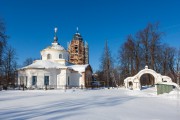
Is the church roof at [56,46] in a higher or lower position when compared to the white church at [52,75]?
higher

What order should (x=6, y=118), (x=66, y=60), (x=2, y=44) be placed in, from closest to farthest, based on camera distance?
(x=6, y=118)
(x=2, y=44)
(x=66, y=60)

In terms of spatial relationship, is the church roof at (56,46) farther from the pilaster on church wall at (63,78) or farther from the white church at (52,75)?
the pilaster on church wall at (63,78)

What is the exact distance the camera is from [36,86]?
3759cm

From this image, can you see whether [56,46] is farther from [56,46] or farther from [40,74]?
[40,74]

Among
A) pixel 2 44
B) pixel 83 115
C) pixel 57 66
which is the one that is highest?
pixel 2 44

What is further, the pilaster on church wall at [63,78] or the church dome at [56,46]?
the church dome at [56,46]

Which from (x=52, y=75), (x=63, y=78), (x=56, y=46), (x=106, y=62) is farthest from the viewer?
(x=106, y=62)

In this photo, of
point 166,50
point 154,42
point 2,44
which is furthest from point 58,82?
Answer: point 166,50

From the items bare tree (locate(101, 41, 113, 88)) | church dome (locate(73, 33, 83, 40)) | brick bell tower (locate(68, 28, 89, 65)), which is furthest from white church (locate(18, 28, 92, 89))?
church dome (locate(73, 33, 83, 40))

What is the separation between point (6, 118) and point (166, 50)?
4383cm

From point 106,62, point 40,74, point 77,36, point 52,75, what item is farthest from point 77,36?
point 40,74

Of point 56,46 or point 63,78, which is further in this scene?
point 56,46

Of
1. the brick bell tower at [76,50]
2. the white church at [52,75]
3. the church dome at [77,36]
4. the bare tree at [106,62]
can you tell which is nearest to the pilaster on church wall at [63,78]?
the white church at [52,75]

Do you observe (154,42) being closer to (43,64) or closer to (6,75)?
(43,64)
